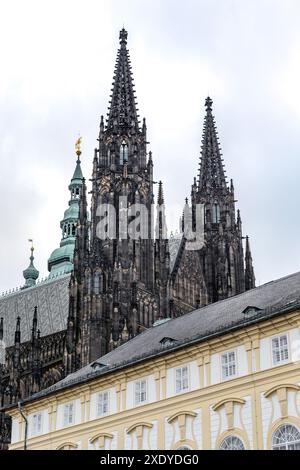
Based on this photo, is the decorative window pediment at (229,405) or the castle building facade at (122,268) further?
the castle building facade at (122,268)

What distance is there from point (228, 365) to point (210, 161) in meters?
65.0

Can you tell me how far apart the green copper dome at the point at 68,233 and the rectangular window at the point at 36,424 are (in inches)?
2977

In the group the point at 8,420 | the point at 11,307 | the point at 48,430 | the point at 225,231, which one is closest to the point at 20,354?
the point at 8,420

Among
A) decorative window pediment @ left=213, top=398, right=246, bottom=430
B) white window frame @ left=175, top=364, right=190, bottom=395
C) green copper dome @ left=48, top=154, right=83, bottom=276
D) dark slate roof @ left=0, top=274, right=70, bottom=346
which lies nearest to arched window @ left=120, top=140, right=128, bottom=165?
dark slate roof @ left=0, top=274, right=70, bottom=346

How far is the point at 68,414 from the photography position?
48.3m

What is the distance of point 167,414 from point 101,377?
18.3 feet

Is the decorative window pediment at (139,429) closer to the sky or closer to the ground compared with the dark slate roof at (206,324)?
closer to the ground

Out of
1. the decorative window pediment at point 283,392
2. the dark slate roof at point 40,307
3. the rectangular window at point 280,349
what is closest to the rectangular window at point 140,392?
the rectangular window at point 280,349

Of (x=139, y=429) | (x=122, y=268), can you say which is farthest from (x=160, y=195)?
(x=139, y=429)

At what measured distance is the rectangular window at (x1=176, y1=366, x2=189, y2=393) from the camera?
42.1 meters

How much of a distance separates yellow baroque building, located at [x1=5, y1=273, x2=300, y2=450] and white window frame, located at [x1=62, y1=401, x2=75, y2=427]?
8cm

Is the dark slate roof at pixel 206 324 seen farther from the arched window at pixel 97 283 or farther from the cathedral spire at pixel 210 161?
the cathedral spire at pixel 210 161

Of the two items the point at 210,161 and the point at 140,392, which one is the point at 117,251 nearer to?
the point at 210,161

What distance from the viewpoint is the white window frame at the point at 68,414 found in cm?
4788
